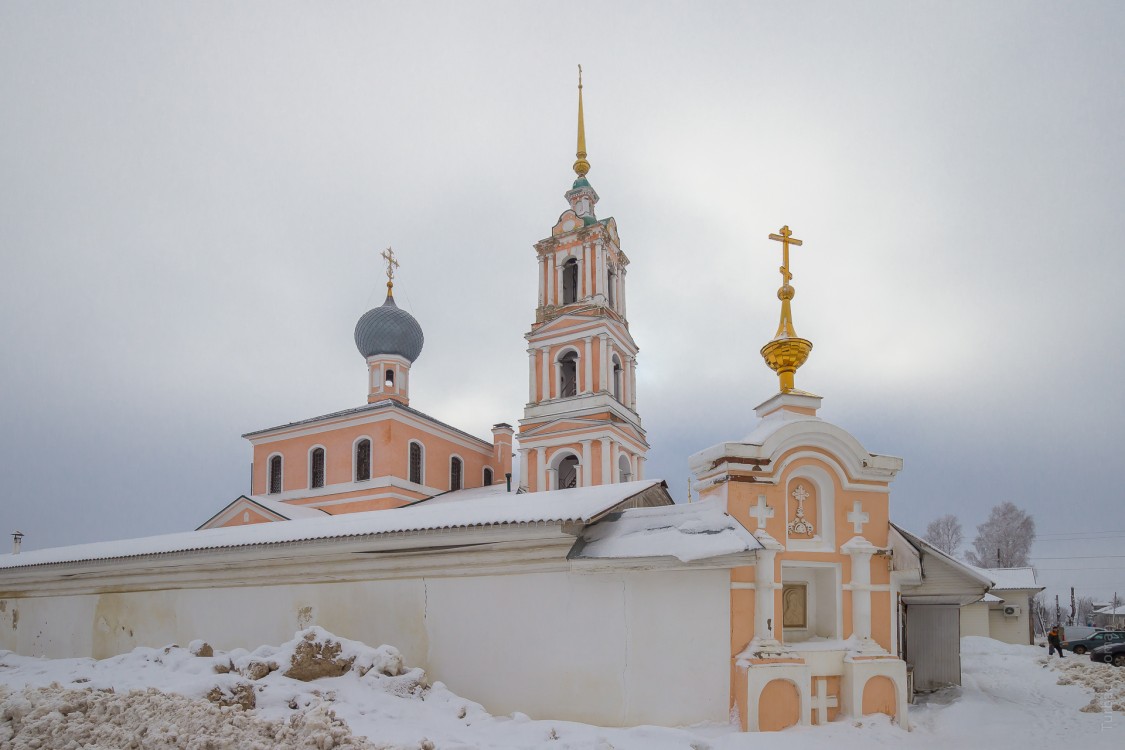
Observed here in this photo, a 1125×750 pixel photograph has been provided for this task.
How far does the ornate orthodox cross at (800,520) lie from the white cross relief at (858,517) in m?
0.49

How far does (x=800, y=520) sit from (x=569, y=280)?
17.8 m

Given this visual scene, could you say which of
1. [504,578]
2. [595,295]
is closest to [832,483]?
[504,578]

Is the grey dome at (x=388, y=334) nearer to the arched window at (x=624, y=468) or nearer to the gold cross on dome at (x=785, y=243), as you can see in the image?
the arched window at (x=624, y=468)

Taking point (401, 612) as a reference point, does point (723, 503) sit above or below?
above

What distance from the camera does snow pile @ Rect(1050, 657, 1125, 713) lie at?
999 cm

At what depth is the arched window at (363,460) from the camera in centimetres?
2644

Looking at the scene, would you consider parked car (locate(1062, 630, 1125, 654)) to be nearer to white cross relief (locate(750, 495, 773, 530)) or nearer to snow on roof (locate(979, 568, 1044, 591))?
snow on roof (locate(979, 568, 1044, 591))

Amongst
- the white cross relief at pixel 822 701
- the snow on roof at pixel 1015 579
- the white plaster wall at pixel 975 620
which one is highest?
the white cross relief at pixel 822 701

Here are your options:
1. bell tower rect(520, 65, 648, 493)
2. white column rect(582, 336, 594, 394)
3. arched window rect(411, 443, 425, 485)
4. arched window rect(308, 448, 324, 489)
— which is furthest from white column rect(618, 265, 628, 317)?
arched window rect(308, 448, 324, 489)

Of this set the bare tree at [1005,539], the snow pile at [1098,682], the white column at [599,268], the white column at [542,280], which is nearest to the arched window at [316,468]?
the white column at [542,280]

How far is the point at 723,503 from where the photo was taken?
8.20 meters

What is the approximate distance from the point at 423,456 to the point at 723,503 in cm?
2030

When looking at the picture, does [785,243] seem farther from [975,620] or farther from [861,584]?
[975,620]

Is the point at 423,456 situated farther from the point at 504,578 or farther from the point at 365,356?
the point at 504,578
